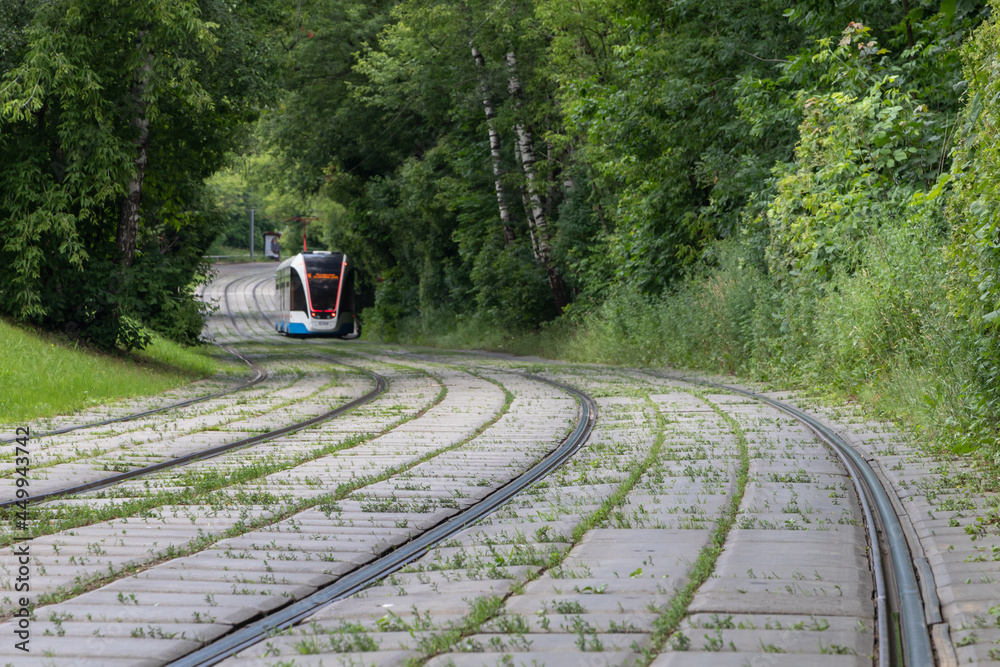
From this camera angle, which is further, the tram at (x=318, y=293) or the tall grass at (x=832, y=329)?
the tram at (x=318, y=293)

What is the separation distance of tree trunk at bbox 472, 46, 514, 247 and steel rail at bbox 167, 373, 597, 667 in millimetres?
22382

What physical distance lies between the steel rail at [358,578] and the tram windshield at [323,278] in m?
33.8

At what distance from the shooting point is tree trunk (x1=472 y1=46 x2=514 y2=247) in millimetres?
29719

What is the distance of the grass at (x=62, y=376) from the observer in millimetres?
12578

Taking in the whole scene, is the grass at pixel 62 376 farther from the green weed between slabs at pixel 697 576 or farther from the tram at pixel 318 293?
the tram at pixel 318 293

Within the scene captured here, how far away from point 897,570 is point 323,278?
38.0 meters

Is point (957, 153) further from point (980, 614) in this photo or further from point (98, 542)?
point (98, 542)

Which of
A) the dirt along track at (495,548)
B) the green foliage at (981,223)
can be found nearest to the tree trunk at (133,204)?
the dirt along track at (495,548)

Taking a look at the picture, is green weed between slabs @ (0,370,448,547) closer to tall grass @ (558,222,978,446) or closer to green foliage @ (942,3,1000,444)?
green foliage @ (942,3,1000,444)

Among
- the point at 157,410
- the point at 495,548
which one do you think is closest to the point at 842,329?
the point at 157,410

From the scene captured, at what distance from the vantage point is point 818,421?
35.9 ft

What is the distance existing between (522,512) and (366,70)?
1175 inches

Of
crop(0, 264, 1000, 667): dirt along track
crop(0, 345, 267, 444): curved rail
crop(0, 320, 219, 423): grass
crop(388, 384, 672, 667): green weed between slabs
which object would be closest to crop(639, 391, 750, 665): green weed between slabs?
crop(0, 264, 1000, 667): dirt along track

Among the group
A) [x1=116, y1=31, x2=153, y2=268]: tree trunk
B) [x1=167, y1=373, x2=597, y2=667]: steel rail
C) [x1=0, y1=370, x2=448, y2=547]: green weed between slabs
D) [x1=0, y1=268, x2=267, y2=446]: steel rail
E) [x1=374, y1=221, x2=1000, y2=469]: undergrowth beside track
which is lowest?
[x1=0, y1=268, x2=267, y2=446]: steel rail
